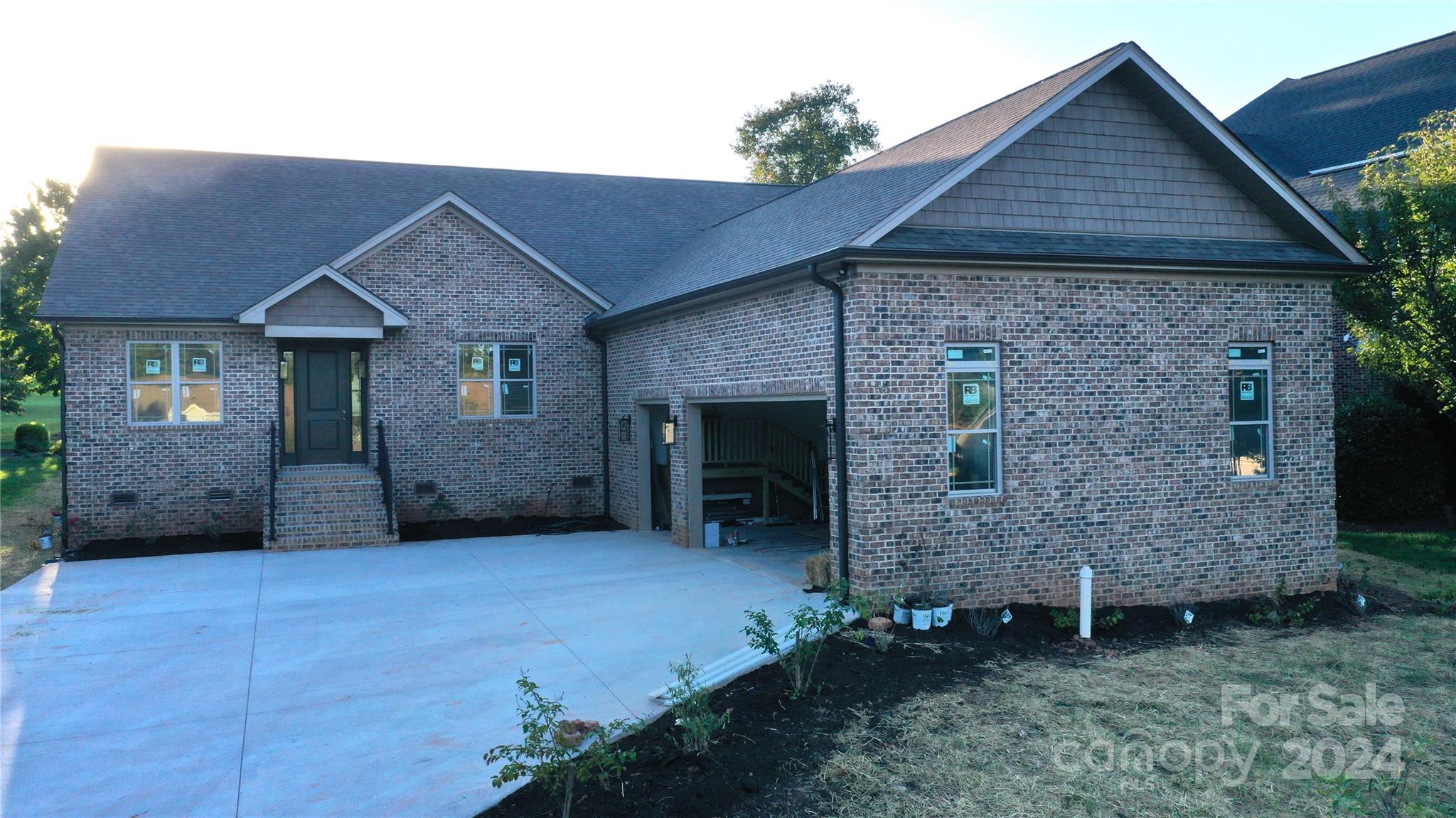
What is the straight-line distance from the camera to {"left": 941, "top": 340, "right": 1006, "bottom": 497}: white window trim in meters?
10.3

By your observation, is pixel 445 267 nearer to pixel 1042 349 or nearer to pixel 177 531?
pixel 177 531

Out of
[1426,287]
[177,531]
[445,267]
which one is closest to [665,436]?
[445,267]

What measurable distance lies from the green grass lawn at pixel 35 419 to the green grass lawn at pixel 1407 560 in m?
38.9

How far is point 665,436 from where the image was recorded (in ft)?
48.8

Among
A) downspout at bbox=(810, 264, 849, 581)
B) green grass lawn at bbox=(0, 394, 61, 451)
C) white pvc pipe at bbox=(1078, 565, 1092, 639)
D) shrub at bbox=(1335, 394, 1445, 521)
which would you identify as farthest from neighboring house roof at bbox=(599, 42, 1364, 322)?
green grass lawn at bbox=(0, 394, 61, 451)

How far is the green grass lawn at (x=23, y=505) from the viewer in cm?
1429

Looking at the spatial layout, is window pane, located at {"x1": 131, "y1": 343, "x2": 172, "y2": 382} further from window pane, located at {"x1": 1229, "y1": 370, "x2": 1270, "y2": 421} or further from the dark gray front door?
window pane, located at {"x1": 1229, "y1": 370, "x2": 1270, "y2": 421}

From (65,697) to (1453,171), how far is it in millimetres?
16166

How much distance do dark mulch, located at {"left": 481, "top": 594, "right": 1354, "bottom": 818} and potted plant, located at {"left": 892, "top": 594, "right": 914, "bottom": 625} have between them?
0.33 feet

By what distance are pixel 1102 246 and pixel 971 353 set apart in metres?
2.00

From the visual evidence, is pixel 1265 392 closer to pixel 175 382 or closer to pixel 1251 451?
pixel 1251 451

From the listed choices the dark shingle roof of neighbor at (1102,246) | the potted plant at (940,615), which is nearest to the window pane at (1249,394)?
the dark shingle roof of neighbor at (1102,246)

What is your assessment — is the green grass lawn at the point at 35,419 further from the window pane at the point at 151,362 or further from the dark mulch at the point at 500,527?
the dark mulch at the point at 500,527

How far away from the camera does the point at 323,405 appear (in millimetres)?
16766
